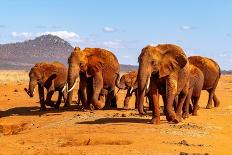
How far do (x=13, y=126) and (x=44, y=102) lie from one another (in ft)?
13.0

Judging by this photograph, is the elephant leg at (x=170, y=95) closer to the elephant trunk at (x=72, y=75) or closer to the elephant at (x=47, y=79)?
the elephant trunk at (x=72, y=75)

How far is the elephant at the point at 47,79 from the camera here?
2064cm

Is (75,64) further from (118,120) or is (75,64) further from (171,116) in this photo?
(171,116)

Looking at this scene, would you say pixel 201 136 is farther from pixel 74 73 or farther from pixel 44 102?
pixel 44 102

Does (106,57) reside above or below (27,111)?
above

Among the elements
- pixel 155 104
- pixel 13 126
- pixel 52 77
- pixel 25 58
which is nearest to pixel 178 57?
pixel 155 104

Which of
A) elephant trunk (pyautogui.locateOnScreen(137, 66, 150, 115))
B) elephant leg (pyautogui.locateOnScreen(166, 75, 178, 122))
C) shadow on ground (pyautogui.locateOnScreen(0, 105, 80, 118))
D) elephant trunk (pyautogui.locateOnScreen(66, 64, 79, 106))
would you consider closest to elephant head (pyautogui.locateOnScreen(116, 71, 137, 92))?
shadow on ground (pyautogui.locateOnScreen(0, 105, 80, 118))

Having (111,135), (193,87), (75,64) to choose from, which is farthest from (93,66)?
(111,135)

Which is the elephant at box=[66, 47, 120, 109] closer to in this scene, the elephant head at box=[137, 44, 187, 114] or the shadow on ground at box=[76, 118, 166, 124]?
the shadow on ground at box=[76, 118, 166, 124]

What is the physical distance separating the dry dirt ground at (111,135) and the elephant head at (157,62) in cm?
122

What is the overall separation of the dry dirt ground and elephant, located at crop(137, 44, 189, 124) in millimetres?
460

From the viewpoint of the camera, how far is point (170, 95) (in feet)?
49.6

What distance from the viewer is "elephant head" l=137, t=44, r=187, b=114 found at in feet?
47.3

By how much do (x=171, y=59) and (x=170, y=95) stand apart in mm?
1061
